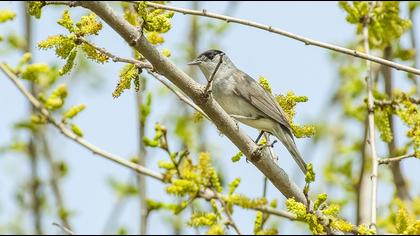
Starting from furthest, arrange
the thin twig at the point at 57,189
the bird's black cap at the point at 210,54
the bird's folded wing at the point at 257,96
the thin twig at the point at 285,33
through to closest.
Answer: the bird's black cap at the point at 210,54, the thin twig at the point at 57,189, the bird's folded wing at the point at 257,96, the thin twig at the point at 285,33

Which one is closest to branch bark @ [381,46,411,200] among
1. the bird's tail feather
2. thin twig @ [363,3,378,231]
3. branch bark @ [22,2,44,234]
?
thin twig @ [363,3,378,231]

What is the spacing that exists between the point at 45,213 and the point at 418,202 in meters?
3.81

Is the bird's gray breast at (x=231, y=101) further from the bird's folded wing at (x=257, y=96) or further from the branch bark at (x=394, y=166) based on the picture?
the branch bark at (x=394, y=166)

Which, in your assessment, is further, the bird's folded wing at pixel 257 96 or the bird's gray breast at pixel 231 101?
the bird's gray breast at pixel 231 101

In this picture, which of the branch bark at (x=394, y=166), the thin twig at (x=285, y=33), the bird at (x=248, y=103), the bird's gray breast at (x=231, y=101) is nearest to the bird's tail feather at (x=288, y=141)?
the bird at (x=248, y=103)

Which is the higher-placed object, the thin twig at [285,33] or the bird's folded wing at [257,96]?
the bird's folded wing at [257,96]

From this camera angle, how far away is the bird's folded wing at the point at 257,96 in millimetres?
4867

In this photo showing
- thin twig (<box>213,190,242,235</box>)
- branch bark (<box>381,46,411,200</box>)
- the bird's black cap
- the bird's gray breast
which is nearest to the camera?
thin twig (<box>213,190,242,235</box>)

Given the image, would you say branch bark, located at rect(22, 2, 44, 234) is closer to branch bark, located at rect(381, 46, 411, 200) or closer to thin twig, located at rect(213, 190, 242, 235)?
thin twig, located at rect(213, 190, 242, 235)

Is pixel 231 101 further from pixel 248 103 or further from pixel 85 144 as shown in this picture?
pixel 85 144

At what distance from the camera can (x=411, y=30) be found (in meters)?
5.82

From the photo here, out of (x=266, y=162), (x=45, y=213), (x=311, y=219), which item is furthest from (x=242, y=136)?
(x=45, y=213)

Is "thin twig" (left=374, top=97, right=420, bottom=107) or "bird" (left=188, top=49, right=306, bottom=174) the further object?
"bird" (left=188, top=49, right=306, bottom=174)

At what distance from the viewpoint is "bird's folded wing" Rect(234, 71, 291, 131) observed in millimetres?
4867
